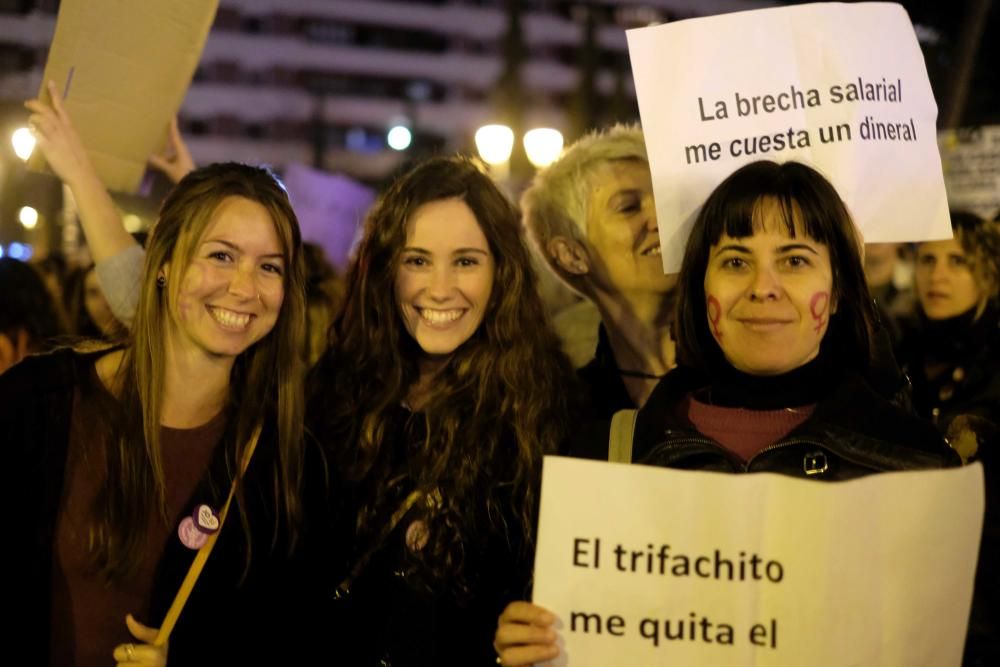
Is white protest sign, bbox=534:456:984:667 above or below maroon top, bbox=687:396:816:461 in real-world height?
below

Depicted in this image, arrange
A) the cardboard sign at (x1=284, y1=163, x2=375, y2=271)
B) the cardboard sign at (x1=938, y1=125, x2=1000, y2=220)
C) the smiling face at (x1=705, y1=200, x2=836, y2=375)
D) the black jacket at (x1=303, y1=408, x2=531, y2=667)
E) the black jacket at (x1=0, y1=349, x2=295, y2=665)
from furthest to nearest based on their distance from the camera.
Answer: the cardboard sign at (x1=284, y1=163, x2=375, y2=271), the cardboard sign at (x1=938, y1=125, x2=1000, y2=220), the black jacket at (x1=303, y1=408, x2=531, y2=667), the black jacket at (x1=0, y1=349, x2=295, y2=665), the smiling face at (x1=705, y1=200, x2=836, y2=375)

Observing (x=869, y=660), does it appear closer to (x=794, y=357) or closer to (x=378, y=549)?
(x=794, y=357)

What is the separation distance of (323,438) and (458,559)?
24.0 inches

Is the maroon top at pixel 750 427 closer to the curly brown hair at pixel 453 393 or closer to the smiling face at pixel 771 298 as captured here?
the smiling face at pixel 771 298

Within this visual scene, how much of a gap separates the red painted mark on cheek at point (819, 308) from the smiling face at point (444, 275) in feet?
3.78

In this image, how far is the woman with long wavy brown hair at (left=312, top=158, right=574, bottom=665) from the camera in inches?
119

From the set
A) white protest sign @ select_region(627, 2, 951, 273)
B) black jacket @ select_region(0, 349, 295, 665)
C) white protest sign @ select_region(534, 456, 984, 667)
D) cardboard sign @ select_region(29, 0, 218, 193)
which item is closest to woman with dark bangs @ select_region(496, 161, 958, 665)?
white protest sign @ select_region(534, 456, 984, 667)

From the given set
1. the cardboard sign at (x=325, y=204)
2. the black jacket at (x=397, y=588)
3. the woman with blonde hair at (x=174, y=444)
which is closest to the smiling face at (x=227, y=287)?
the woman with blonde hair at (x=174, y=444)

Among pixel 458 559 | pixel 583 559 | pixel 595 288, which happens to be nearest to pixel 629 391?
pixel 595 288

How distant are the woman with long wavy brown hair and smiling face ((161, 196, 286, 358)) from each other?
42 centimetres

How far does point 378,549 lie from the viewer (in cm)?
308

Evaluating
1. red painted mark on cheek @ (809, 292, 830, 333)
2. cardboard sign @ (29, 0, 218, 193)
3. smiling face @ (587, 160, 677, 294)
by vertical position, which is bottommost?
red painted mark on cheek @ (809, 292, 830, 333)

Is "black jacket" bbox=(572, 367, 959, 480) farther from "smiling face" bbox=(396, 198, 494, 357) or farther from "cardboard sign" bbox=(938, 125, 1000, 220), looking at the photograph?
"cardboard sign" bbox=(938, 125, 1000, 220)

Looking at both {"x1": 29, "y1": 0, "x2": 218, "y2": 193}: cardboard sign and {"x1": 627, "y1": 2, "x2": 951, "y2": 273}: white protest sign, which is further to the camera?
{"x1": 29, "y1": 0, "x2": 218, "y2": 193}: cardboard sign
